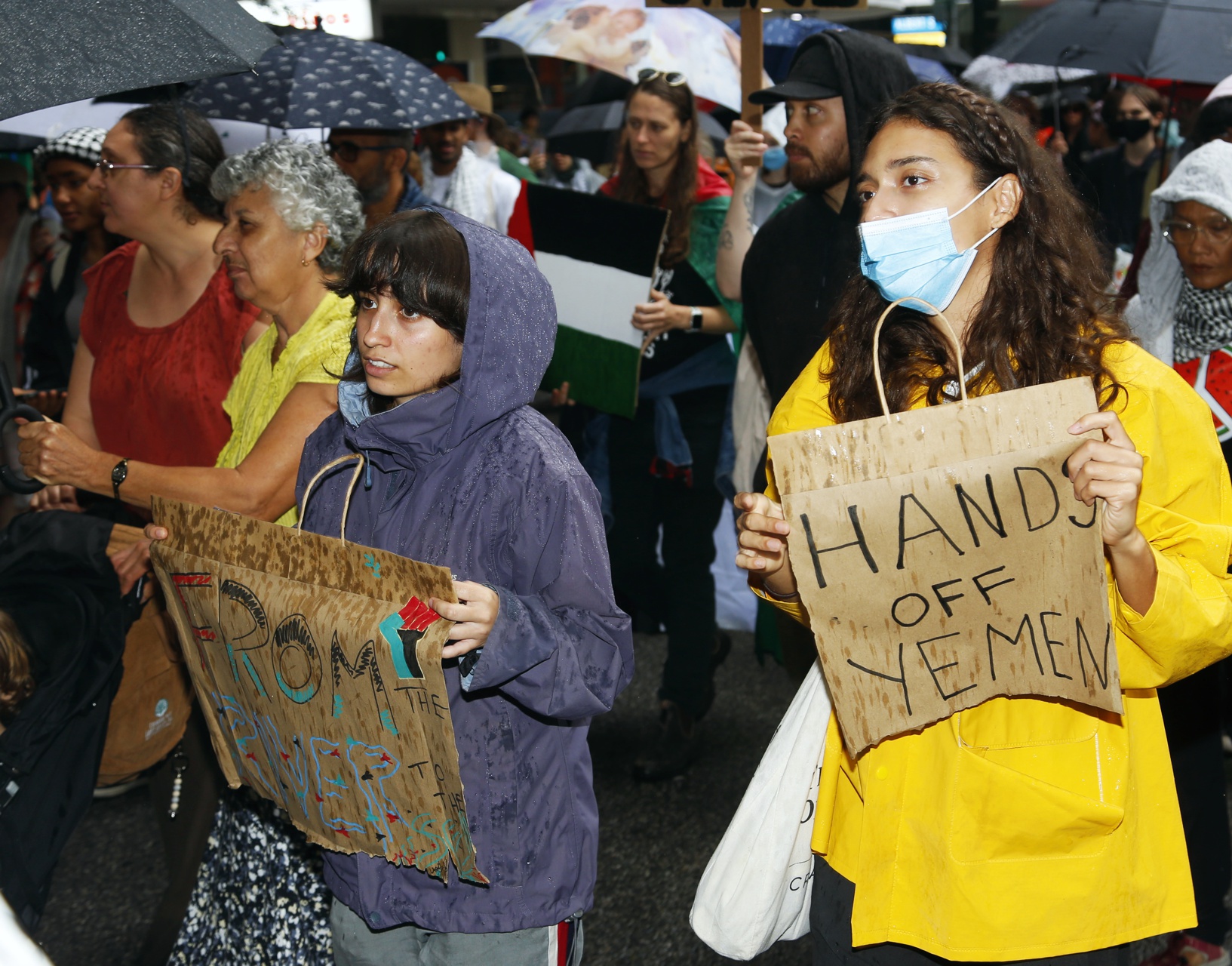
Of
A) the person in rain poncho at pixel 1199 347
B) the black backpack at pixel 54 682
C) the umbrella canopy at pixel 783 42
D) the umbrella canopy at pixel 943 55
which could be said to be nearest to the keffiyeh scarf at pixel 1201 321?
the person in rain poncho at pixel 1199 347

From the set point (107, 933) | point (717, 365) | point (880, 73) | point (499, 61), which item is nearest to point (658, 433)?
point (717, 365)

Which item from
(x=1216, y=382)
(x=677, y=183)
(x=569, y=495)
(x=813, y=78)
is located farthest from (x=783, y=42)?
(x=569, y=495)

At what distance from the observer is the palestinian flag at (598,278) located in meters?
4.06

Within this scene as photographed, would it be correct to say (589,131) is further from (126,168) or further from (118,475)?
(118,475)

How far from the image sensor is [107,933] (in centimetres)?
353

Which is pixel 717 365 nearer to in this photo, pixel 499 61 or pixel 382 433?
pixel 382 433

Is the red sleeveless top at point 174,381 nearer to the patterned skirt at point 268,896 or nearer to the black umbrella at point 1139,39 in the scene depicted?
the patterned skirt at point 268,896

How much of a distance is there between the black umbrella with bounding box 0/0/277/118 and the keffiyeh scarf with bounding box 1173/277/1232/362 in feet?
8.06

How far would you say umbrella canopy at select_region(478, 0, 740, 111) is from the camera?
5426 millimetres

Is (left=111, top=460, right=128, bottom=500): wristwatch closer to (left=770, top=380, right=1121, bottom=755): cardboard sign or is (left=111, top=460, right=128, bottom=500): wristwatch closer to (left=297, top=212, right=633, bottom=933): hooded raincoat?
(left=297, top=212, right=633, bottom=933): hooded raincoat

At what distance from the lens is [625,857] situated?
380cm

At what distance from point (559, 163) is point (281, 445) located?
10121 millimetres

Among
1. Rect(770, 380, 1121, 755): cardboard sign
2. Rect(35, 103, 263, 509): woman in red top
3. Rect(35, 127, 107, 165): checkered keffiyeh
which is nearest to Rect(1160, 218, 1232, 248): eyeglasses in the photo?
Rect(770, 380, 1121, 755): cardboard sign

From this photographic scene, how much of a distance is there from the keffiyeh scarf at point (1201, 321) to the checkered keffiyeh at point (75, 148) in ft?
12.4
